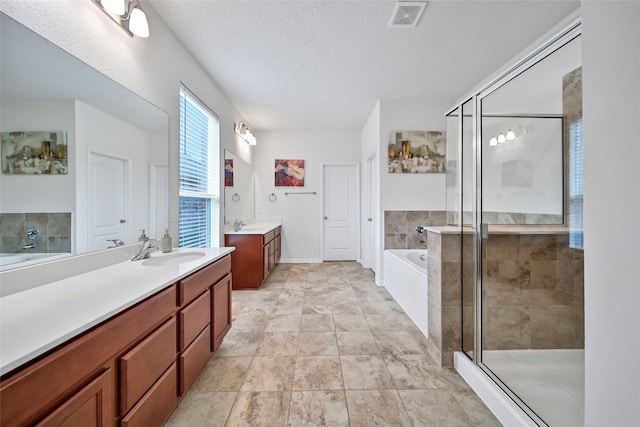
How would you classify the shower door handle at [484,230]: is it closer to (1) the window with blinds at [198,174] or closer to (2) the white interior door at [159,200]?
(2) the white interior door at [159,200]

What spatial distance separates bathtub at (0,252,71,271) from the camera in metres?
0.99

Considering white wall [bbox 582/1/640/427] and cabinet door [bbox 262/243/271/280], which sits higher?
white wall [bbox 582/1/640/427]

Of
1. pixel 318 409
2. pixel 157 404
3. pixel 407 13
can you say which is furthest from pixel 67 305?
pixel 407 13

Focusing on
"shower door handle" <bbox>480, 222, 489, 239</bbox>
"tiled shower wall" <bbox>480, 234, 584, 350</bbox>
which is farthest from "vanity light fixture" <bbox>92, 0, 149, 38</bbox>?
"tiled shower wall" <bbox>480, 234, 584, 350</bbox>

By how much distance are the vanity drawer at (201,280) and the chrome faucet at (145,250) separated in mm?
432

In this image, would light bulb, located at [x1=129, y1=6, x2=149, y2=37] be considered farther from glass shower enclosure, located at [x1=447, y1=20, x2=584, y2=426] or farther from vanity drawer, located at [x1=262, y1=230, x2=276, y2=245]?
vanity drawer, located at [x1=262, y1=230, x2=276, y2=245]

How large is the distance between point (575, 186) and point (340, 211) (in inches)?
145

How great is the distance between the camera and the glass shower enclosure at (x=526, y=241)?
5.08 ft

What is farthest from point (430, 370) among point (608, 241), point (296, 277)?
point (296, 277)

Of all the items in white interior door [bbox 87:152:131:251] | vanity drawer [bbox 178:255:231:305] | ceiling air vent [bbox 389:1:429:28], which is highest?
ceiling air vent [bbox 389:1:429:28]

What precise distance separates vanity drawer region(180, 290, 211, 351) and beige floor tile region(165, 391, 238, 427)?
35cm

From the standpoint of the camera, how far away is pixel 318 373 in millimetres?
1685

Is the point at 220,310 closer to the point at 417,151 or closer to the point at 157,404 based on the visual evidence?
the point at 157,404

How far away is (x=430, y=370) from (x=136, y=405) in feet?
5.53
